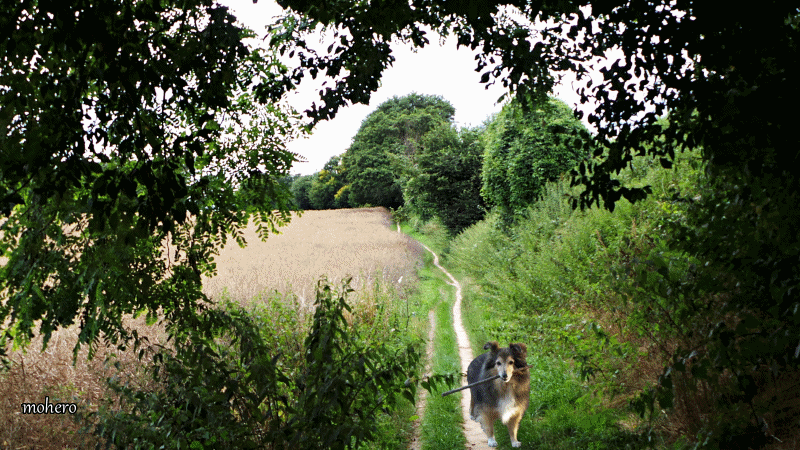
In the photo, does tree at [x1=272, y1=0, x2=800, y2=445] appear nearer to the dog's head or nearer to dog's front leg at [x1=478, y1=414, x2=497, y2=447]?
the dog's head

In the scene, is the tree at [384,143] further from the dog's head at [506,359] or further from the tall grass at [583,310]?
the dog's head at [506,359]

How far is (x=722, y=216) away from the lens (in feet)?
12.3

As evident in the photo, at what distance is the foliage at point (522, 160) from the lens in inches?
683

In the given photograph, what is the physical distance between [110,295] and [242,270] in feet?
33.0

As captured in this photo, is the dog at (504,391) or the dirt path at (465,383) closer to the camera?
the dog at (504,391)

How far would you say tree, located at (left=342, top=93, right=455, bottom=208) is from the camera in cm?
5412

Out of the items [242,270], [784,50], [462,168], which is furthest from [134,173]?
[462,168]

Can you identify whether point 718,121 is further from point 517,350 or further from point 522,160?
point 522,160

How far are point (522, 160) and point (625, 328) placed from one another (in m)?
12.3

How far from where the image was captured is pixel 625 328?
6.21 metres

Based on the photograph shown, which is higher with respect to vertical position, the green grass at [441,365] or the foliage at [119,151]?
the foliage at [119,151]

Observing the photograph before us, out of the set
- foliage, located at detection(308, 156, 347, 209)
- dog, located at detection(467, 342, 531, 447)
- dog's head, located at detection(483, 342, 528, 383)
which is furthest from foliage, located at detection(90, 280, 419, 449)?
foliage, located at detection(308, 156, 347, 209)

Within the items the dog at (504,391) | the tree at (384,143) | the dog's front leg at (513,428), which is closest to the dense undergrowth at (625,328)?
the dog's front leg at (513,428)

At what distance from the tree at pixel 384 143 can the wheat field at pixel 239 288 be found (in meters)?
23.5
